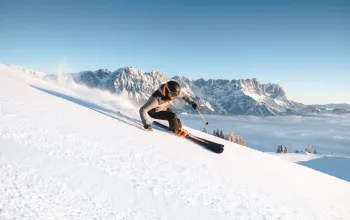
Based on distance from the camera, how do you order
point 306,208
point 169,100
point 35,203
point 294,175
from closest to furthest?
point 35,203
point 306,208
point 294,175
point 169,100

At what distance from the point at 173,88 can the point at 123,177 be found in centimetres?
620

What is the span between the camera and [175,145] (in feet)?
33.1

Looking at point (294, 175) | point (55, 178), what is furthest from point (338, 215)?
point (55, 178)

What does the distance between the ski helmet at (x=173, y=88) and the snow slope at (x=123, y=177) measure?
1.91 meters

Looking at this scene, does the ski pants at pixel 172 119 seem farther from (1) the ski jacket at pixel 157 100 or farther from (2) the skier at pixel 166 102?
(1) the ski jacket at pixel 157 100

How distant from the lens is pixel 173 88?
11.8 metres

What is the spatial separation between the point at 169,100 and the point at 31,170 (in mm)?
7803

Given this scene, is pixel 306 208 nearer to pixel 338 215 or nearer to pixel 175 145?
pixel 338 215

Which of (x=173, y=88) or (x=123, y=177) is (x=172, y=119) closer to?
(x=173, y=88)

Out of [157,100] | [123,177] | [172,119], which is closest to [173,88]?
[157,100]

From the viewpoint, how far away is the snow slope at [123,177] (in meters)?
4.78

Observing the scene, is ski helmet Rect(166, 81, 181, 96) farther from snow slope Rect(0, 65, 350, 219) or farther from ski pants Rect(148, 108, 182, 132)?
A: snow slope Rect(0, 65, 350, 219)

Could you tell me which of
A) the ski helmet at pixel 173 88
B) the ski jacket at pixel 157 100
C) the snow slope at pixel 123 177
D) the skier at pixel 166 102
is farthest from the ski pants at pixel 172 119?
the ski helmet at pixel 173 88

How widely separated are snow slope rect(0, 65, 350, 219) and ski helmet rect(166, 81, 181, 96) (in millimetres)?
1912
